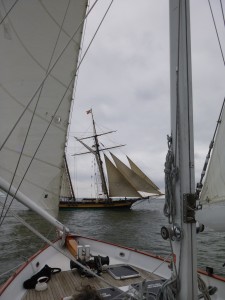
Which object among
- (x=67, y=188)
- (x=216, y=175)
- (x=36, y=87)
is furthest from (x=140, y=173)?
(x=36, y=87)

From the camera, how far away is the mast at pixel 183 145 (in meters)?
3.14

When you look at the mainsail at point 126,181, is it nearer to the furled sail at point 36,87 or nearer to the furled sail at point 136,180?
the furled sail at point 136,180

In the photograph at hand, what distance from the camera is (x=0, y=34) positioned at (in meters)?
4.21

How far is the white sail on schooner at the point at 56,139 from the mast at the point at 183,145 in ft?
0.04

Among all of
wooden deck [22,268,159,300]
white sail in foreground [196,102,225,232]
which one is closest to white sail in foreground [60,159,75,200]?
wooden deck [22,268,159,300]

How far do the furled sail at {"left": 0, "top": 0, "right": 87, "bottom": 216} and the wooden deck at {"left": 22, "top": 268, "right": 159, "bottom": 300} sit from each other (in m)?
1.68

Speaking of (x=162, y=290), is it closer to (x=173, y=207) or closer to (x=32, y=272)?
(x=173, y=207)

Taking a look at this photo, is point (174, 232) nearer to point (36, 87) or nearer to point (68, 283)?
point (36, 87)

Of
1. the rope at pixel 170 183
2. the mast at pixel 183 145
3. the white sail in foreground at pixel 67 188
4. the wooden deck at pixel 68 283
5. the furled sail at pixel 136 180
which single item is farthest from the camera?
the white sail in foreground at pixel 67 188

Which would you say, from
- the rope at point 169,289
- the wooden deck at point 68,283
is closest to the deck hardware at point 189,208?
the rope at point 169,289

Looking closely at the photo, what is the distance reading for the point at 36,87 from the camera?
4.70m

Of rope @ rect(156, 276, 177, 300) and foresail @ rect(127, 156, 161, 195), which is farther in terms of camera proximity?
foresail @ rect(127, 156, 161, 195)

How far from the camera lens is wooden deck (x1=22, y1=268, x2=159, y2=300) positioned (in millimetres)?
5074

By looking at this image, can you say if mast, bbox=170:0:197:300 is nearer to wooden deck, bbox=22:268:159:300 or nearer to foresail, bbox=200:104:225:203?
wooden deck, bbox=22:268:159:300
